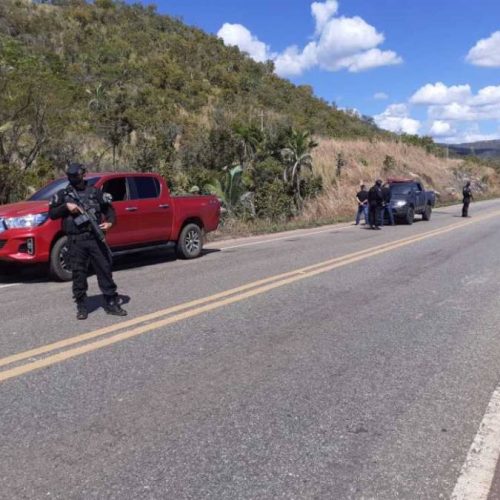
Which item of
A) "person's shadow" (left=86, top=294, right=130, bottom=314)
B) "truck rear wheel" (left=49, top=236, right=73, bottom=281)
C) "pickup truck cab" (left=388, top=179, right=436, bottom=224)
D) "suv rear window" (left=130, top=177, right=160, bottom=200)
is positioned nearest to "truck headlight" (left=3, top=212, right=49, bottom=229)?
"truck rear wheel" (left=49, top=236, right=73, bottom=281)

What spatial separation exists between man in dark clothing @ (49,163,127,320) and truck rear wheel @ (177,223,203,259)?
477 cm

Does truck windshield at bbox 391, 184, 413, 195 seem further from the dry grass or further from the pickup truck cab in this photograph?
the dry grass

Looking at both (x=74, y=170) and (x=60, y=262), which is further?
(x=60, y=262)

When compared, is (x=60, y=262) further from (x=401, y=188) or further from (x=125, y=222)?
(x=401, y=188)

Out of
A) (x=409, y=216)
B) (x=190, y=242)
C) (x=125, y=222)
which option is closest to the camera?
(x=125, y=222)

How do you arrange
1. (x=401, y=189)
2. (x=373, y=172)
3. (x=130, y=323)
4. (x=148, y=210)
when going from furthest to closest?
(x=373, y=172), (x=401, y=189), (x=148, y=210), (x=130, y=323)

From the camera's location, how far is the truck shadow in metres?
9.07

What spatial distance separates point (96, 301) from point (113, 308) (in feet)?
2.69

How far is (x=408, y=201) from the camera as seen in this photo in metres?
21.5

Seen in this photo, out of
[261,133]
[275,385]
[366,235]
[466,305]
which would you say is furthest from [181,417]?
[261,133]

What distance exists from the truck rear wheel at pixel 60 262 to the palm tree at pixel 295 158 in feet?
56.5

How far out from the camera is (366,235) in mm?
16797

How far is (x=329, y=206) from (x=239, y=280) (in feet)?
60.2

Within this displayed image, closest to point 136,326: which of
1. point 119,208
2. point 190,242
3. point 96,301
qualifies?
point 96,301
